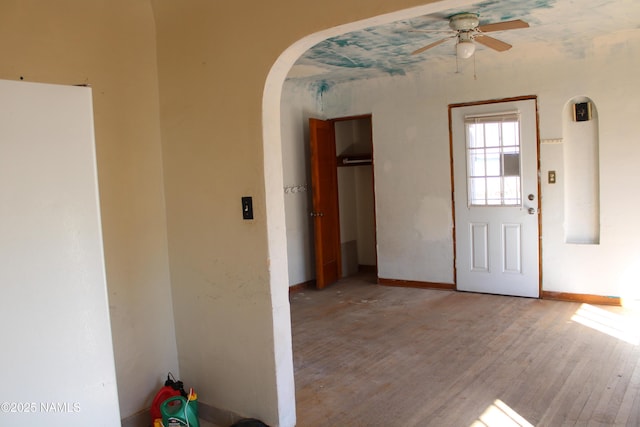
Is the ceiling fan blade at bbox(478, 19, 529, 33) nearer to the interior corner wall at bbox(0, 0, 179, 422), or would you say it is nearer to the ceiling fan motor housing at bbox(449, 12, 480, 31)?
the ceiling fan motor housing at bbox(449, 12, 480, 31)

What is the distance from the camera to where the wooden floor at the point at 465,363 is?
2.92 metres

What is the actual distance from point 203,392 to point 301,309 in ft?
8.15

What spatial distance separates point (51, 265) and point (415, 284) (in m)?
4.85

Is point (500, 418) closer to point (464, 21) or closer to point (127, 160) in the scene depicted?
point (127, 160)

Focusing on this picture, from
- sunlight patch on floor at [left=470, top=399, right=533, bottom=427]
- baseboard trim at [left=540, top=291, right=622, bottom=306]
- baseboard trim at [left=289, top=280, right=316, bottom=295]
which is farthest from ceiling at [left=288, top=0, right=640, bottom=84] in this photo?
sunlight patch on floor at [left=470, top=399, right=533, bottom=427]

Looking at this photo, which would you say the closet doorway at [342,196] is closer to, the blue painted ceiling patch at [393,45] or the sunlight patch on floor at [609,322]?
the blue painted ceiling patch at [393,45]

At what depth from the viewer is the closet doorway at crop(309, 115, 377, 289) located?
6.23m

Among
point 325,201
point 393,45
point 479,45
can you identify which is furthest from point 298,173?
point 479,45

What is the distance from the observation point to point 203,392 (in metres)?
2.94

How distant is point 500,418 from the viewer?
9.32ft

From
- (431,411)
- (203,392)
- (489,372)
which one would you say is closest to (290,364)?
(203,392)

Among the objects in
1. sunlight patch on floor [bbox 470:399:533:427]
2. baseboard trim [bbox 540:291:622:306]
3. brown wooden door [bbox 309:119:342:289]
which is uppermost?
brown wooden door [bbox 309:119:342:289]

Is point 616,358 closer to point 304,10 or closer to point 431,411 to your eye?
point 431,411

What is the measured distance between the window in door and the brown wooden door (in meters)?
1.76
